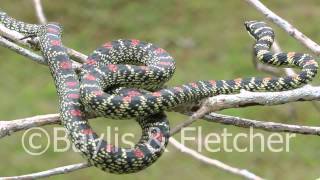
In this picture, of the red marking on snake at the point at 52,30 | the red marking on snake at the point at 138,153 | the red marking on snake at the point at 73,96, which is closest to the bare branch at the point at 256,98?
the red marking on snake at the point at 138,153

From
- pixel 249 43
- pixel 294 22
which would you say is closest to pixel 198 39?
pixel 249 43

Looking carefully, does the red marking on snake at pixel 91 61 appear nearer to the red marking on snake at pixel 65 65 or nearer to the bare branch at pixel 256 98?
the red marking on snake at pixel 65 65

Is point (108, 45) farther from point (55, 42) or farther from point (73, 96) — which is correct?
point (73, 96)

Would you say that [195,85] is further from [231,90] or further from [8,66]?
[8,66]

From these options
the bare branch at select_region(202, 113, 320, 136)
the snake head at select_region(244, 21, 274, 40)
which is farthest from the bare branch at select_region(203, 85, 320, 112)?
the snake head at select_region(244, 21, 274, 40)

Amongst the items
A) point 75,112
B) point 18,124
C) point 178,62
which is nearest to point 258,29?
point 75,112

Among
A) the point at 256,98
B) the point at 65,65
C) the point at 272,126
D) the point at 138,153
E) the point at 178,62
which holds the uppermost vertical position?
the point at 178,62
